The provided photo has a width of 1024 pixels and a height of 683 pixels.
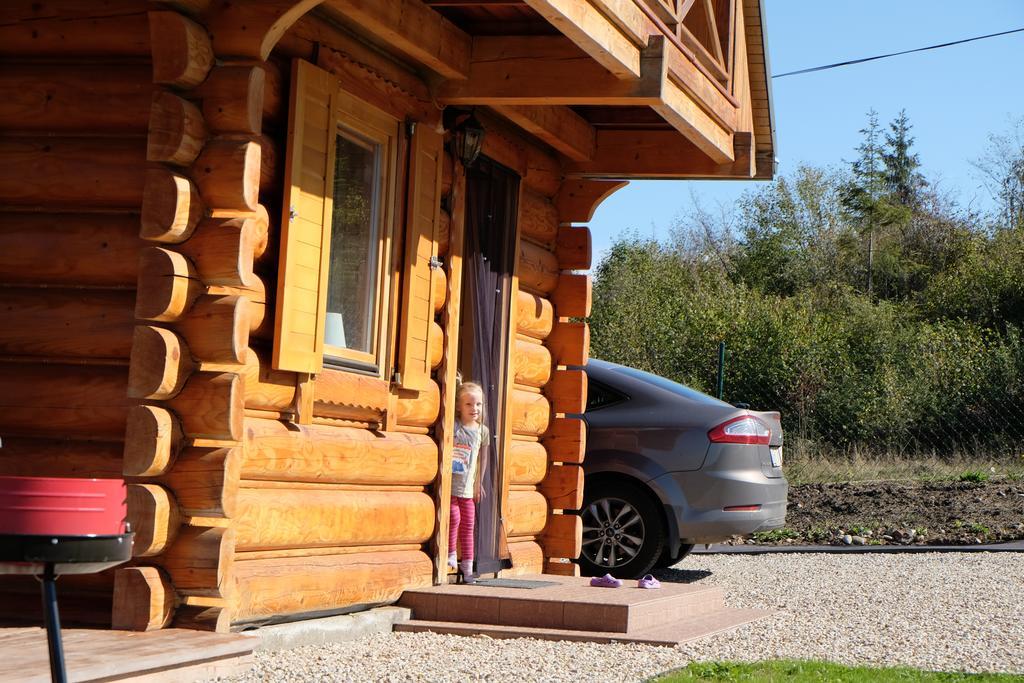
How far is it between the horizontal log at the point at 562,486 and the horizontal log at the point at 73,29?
5.64 metres

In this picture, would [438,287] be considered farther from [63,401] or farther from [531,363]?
[63,401]

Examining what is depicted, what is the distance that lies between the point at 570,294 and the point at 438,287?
104 inches

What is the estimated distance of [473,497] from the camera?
30.5ft

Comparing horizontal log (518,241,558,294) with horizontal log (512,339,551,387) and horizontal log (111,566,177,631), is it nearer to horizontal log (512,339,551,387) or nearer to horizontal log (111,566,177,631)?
horizontal log (512,339,551,387)

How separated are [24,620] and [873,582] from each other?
310 inches

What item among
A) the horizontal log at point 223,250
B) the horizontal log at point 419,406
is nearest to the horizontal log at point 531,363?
the horizontal log at point 419,406

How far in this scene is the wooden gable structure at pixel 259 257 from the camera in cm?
611

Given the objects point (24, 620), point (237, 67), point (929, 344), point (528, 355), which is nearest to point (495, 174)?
point (528, 355)

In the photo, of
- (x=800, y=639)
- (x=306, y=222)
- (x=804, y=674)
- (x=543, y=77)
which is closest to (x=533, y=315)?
(x=543, y=77)

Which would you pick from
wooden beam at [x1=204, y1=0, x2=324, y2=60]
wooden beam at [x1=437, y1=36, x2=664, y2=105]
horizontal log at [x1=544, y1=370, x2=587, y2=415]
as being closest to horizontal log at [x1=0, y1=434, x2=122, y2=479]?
wooden beam at [x1=204, y1=0, x2=324, y2=60]

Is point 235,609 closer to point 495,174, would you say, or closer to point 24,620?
point 24,620

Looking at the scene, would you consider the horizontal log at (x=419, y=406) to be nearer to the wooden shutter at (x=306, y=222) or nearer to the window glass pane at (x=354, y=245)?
the window glass pane at (x=354, y=245)

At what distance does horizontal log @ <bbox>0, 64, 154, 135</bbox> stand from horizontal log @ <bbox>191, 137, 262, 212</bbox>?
1.41 feet

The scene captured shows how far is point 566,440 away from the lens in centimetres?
1105
